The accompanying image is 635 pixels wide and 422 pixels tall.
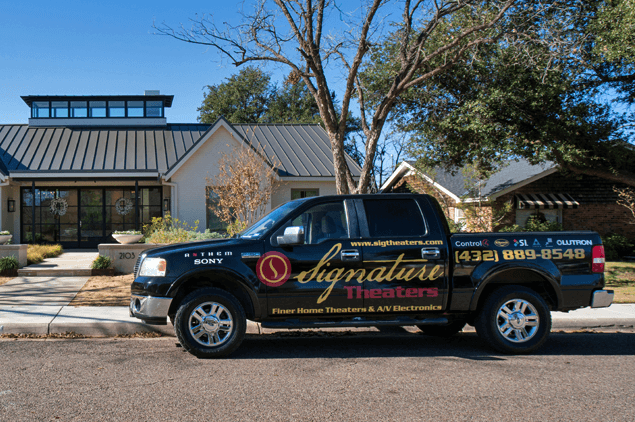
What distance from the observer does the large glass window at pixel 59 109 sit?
23781 millimetres

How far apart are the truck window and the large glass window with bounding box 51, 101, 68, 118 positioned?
22.0 meters

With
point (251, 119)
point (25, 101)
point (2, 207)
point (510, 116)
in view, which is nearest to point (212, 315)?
point (510, 116)

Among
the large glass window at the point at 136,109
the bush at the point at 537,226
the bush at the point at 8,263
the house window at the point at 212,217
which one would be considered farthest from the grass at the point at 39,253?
the bush at the point at 537,226

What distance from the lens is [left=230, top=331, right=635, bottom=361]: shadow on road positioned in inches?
245

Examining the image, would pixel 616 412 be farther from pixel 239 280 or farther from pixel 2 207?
pixel 2 207

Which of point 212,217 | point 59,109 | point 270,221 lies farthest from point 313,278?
point 59,109

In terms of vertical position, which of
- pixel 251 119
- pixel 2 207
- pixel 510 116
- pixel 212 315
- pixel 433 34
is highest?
pixel 251 119

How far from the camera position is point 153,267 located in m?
5.96

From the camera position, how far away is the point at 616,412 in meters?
4.17

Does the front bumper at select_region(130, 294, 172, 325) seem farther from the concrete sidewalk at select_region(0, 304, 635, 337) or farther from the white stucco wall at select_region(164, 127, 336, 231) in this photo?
the white stucco wall at select_region(164, 127, 336, 231)

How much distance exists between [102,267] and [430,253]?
373 inches

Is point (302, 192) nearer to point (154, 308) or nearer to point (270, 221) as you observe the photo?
point (270, 221)

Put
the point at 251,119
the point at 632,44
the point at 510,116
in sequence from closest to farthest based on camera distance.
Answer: the point at 632,44, the point at 510,116, the point at 251,119

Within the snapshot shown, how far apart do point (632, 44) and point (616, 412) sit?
11.5 m
